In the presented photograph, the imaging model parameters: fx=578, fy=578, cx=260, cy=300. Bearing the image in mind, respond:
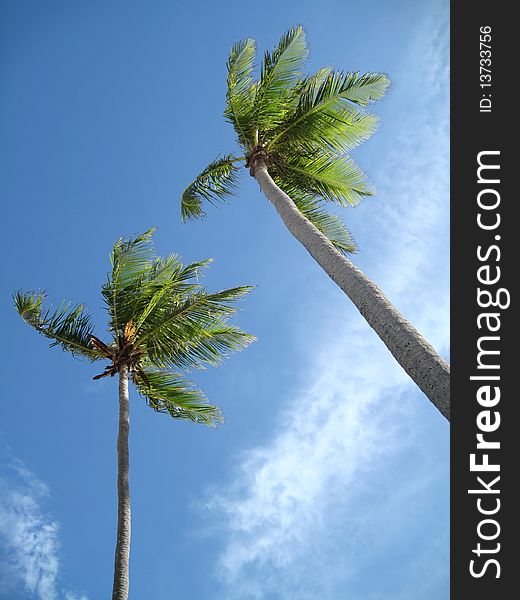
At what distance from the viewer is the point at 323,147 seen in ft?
36.9

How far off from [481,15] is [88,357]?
9567mm

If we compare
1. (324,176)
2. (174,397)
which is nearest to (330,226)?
(324,176)

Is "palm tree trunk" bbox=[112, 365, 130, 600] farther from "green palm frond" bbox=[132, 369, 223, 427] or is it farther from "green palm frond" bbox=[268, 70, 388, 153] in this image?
"green palm frond" bbox=[268, 70, 388, 153]

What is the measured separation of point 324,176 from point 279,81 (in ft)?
6.53

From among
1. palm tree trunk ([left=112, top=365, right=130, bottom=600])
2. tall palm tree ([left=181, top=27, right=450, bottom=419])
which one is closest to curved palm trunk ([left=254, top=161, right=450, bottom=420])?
tall palm tree ([left=181, top=27, right=450, bottom=419])

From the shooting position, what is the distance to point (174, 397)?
1158cm

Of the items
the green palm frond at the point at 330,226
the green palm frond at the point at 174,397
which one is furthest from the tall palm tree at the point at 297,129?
the green palm frond at the point at 174,397

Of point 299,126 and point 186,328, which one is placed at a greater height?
point 299,126

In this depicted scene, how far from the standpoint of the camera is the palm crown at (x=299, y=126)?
35.3 ft

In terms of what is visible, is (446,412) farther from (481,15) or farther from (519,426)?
(481,15)

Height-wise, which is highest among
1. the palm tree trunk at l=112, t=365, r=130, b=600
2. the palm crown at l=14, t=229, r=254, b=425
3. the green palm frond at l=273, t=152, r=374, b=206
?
the green palm frond at l=273, t=152, r=374, b=206

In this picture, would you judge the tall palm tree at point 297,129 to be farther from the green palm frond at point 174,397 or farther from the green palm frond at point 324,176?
the green palm frond at point 174,397

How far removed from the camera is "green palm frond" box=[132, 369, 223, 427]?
1155cm

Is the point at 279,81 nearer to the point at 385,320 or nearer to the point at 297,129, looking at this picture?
the point at 297,129
